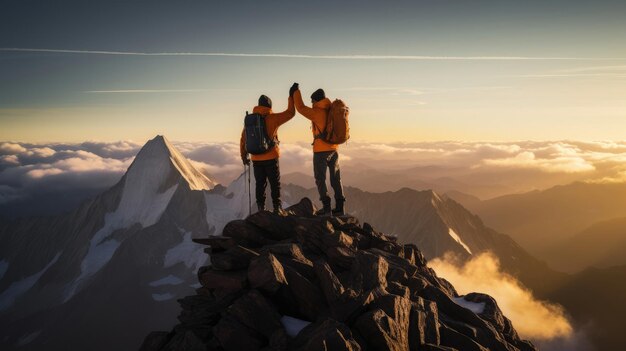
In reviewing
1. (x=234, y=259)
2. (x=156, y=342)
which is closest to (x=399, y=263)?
(x=234, y=259)

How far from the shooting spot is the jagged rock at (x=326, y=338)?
1279cm

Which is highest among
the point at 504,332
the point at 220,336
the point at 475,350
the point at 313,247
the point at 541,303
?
the point at 313,247

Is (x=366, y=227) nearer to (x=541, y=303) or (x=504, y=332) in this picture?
(x=504, y=332)

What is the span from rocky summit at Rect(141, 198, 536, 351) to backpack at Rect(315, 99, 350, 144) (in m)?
4.02

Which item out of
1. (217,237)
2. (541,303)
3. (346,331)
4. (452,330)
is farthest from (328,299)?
(541,303)

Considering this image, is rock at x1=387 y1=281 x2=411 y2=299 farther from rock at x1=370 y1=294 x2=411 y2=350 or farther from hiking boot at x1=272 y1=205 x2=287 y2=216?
hiking boot at x1=272 y1=205 x2=287 y2=216

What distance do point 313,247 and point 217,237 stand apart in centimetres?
441

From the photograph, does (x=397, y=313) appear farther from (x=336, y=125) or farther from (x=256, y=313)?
(x=336, y=125)

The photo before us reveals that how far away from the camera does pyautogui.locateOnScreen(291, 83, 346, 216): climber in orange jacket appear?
2016 cm

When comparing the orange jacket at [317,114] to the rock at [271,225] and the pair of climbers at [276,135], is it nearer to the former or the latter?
the pair of climbers at [276,135]

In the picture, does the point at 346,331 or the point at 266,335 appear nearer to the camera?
the point at 346,331

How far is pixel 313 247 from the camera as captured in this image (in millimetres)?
19641

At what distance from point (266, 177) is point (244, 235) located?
3317 mm

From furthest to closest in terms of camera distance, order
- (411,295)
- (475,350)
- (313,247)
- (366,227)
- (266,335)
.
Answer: (366,227)
(313,247)
(411,295)
(475,350)
(266,335)
